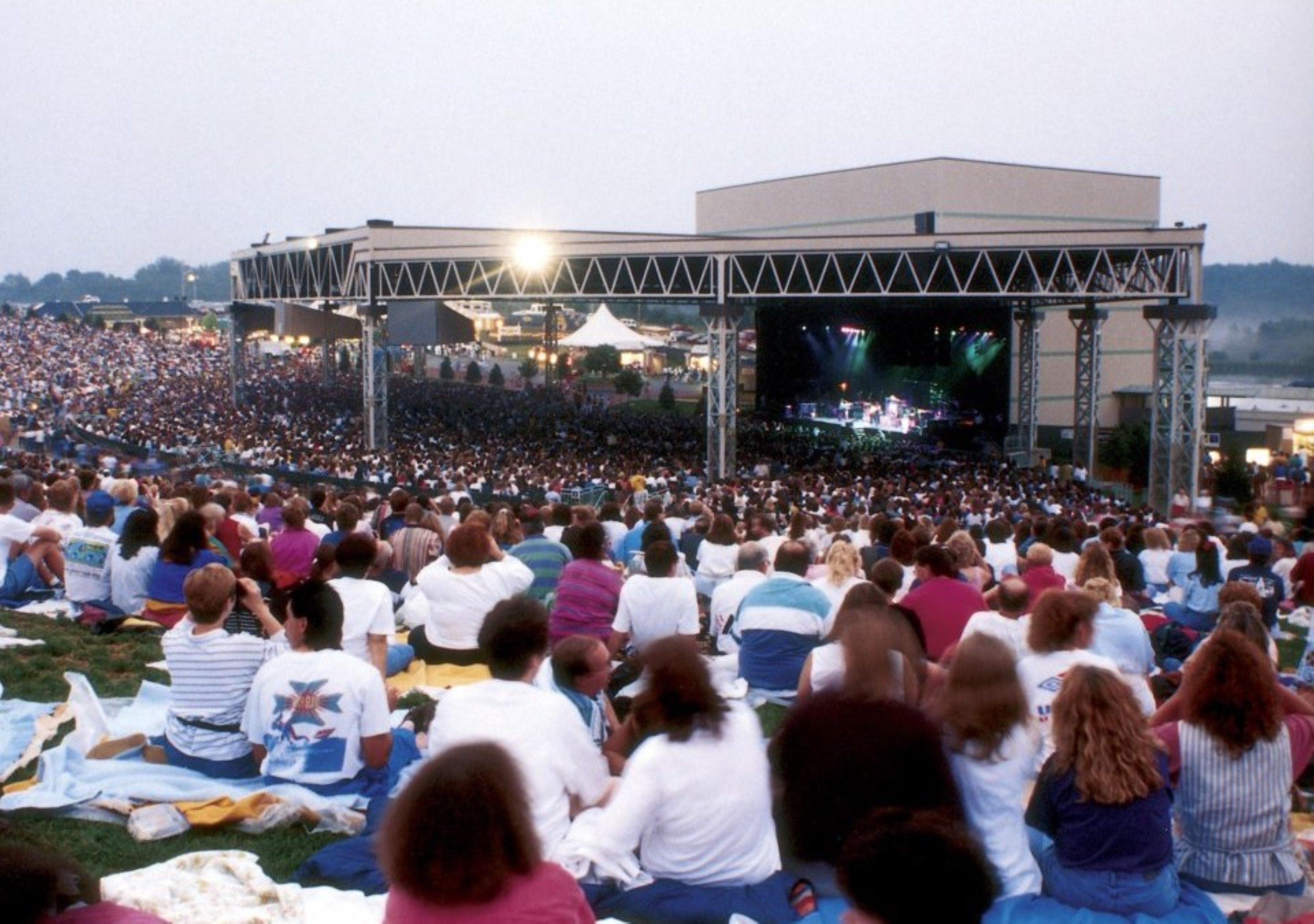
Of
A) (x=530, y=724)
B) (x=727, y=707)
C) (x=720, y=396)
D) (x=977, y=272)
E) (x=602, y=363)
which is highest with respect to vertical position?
(x=977, y=272)

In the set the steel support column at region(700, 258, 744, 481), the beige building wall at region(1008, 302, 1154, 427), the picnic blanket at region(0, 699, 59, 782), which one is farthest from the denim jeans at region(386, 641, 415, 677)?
the beige building wall at region(1008, 302, 1154, 427)

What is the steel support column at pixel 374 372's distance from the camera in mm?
34250

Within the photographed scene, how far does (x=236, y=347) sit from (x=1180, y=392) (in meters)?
34.5

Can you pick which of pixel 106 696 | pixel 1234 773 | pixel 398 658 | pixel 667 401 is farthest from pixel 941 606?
pixel 667 401

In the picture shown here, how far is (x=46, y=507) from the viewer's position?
12531 mm

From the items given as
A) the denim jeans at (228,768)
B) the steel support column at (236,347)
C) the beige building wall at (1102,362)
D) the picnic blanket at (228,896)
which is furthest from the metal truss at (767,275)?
the picnic blanket at (228,896)

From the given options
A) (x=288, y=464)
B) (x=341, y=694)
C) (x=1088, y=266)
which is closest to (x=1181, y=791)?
(x=341, y=694)

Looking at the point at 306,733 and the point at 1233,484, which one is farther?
the point at 1233,484

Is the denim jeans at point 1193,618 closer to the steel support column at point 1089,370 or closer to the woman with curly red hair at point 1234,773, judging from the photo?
the woman with curly red hair at point 1234,773

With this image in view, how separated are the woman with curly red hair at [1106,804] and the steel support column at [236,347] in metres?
44.2

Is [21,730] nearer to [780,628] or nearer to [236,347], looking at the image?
[780,628]

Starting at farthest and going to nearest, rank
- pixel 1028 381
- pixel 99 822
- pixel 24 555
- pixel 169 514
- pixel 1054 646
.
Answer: pixel 1028 381 < pixel 24 555 < pixel 169 514 < pixel 1054 646 < pixel 99 822

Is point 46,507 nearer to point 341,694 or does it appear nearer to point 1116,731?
point 341,694

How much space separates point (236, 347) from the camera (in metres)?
47.7
